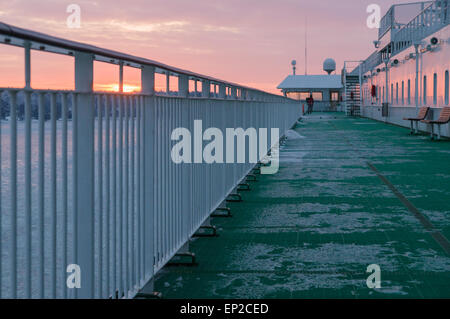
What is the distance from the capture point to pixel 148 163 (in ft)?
15.1

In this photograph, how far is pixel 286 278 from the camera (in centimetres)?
525

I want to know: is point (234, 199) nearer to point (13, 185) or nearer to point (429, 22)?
point (13, 185)

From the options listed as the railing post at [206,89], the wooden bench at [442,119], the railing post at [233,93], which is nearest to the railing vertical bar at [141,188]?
the railing post at [206,89]

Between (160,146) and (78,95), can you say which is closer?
(78,95)

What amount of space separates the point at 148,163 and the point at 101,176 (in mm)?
1075

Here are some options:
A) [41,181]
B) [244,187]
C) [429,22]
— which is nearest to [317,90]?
[429,22]

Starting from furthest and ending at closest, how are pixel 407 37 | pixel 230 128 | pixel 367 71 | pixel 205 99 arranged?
pixel 367 71 → pixel 407 37 → pixel 230 128 → pixel 205 99

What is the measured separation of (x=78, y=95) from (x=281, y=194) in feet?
23.5

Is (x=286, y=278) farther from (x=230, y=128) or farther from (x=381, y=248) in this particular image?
(x=230, y=128)

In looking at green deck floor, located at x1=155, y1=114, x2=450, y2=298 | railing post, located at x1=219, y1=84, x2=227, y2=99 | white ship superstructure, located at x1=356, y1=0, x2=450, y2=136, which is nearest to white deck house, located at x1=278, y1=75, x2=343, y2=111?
white ship superstructure, located at x1=356, y1=0, x2=450, y2=136

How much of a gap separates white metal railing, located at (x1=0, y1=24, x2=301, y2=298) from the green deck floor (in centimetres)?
48

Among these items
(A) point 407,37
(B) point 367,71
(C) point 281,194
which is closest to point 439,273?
(C) point 281,194

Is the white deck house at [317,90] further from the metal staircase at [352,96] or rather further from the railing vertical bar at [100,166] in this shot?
the railing vertical bar at [100,166]
